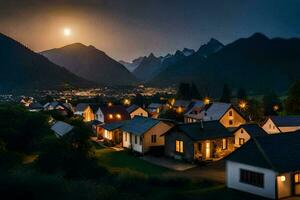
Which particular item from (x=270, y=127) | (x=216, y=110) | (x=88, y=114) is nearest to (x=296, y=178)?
(x=270, y=127)

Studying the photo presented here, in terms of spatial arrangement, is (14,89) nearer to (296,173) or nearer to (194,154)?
(194,154)

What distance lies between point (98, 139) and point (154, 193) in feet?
110

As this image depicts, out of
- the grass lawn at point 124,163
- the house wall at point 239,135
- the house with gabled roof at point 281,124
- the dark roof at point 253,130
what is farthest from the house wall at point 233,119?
the grass lawn at point 124,163

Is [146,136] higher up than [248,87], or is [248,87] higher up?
[248,87]

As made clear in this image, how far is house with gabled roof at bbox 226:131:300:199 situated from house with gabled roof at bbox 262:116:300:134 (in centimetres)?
2446

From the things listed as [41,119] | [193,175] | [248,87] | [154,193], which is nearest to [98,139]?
[41,119]

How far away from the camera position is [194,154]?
38.4 metres

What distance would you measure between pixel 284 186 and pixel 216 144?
1571 cm

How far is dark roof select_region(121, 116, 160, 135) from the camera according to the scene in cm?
4456

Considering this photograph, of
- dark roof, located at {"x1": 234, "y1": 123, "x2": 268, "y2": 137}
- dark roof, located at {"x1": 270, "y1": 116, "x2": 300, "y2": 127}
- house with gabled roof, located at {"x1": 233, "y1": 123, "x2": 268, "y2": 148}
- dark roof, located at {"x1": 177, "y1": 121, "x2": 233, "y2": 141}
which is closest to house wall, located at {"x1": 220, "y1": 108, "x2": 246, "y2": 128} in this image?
dark roof, located at {"x1": 270, "y1": 116, "x2": 300, "y2": 127}

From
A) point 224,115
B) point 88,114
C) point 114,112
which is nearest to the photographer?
point 224,115

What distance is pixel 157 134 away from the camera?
44719mm

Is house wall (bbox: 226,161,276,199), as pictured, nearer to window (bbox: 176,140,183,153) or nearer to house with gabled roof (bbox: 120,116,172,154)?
window (bbox: 176,140,183,153)

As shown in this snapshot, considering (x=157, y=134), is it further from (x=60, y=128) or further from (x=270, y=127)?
(x=270, y=127)
